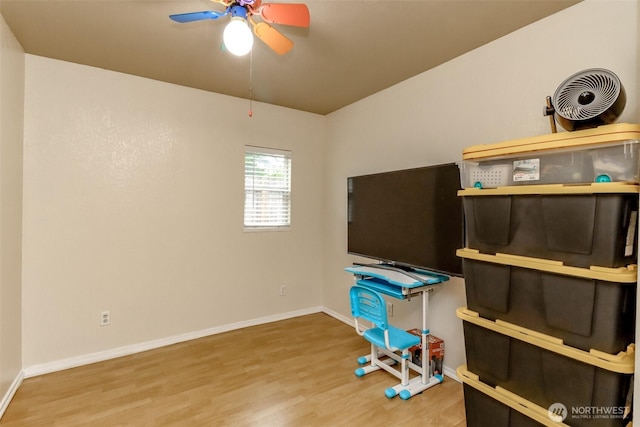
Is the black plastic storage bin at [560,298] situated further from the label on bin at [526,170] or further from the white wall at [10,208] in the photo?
Result: the white wall at [10,208]

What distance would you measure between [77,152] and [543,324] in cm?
367

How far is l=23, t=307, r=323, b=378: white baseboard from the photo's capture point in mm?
2677

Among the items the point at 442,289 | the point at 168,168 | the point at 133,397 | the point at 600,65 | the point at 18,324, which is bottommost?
the point at 133,397

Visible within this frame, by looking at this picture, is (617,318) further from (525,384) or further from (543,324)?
(525,384)

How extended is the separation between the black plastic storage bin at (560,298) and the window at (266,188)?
8.29 ft

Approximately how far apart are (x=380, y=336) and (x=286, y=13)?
7.51 ft

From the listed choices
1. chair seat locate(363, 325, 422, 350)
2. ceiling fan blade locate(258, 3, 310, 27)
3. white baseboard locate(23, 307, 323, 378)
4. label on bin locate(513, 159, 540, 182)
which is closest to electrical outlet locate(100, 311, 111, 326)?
white baseboard locate(23, 307, 323, 378)

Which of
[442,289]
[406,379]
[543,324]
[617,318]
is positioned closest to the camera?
[617,318]

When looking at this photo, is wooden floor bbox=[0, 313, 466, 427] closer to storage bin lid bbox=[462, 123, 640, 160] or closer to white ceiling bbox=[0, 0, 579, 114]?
storage bin lid bbox=[462, 123, 640, 160]

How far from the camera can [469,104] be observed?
2.48m

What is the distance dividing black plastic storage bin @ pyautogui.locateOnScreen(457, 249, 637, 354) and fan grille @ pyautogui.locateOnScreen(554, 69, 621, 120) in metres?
0.71

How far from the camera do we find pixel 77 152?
280 centimetres

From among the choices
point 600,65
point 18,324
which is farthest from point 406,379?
point 18,324

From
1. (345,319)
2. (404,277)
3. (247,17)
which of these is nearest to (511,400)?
(404,277)
